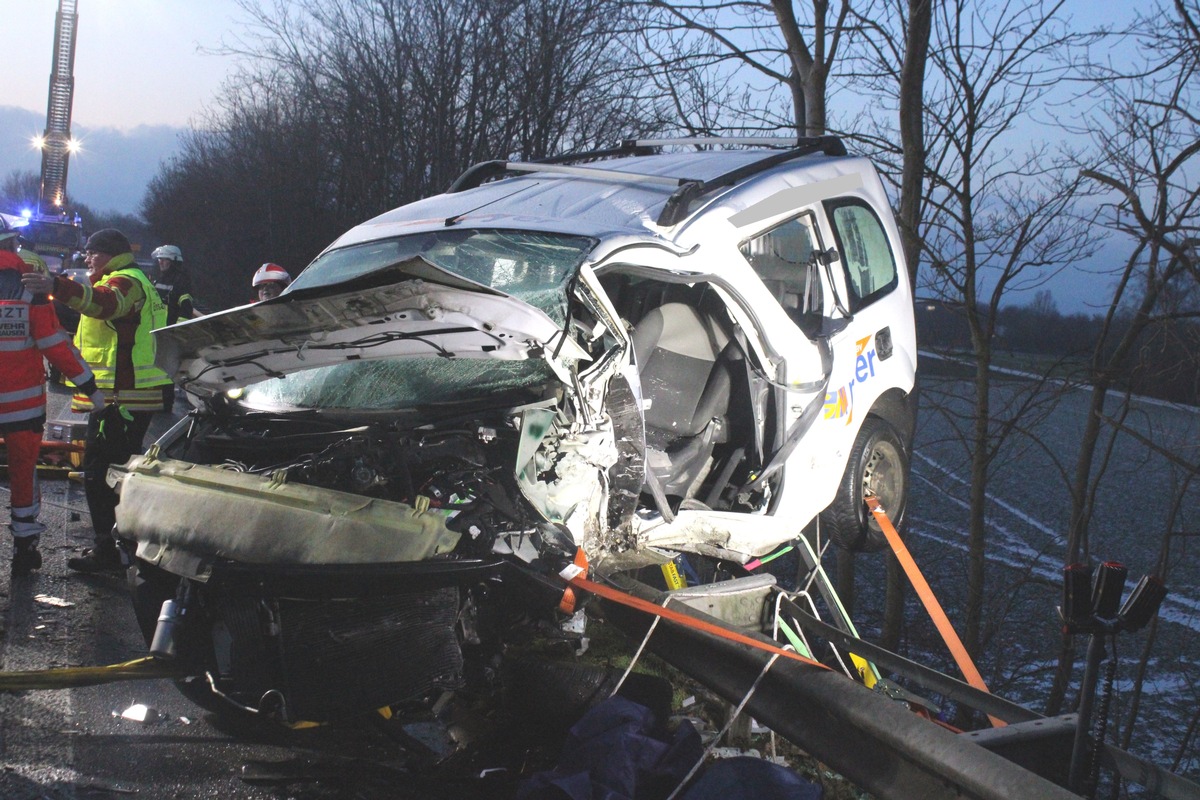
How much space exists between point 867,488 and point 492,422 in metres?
2.32

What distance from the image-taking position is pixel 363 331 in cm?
310

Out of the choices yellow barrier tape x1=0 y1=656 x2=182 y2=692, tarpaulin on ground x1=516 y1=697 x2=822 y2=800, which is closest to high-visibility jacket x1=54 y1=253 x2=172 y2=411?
yellow barrier tape x1=0 y1=656 x2=182 y2=692

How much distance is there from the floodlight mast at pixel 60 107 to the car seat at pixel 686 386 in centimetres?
2731

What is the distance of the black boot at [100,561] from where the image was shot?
513cm

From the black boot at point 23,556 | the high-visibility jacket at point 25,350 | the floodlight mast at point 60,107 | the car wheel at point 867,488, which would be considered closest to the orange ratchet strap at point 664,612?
the car wheel at point 867,488

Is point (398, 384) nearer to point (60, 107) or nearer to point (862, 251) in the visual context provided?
point (862, 251)

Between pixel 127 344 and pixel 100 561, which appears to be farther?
pixel 127 344

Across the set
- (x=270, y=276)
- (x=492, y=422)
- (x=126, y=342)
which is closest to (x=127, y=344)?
(x=126, y=342)

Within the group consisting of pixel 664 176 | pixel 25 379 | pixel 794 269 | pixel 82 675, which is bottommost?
pixel 82 675

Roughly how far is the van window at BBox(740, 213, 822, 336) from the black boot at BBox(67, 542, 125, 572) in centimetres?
376

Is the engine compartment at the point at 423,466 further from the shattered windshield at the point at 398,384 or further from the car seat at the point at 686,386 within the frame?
the car seat at the point at 686,386

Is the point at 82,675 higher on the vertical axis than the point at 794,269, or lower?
lower

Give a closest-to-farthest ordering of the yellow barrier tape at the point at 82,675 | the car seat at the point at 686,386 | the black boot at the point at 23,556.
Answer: the yellow barrier tape at the point at 82,675, the car seat at the point at 686,386, the black boot at the point at 23,556

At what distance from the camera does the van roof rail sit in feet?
11.8
